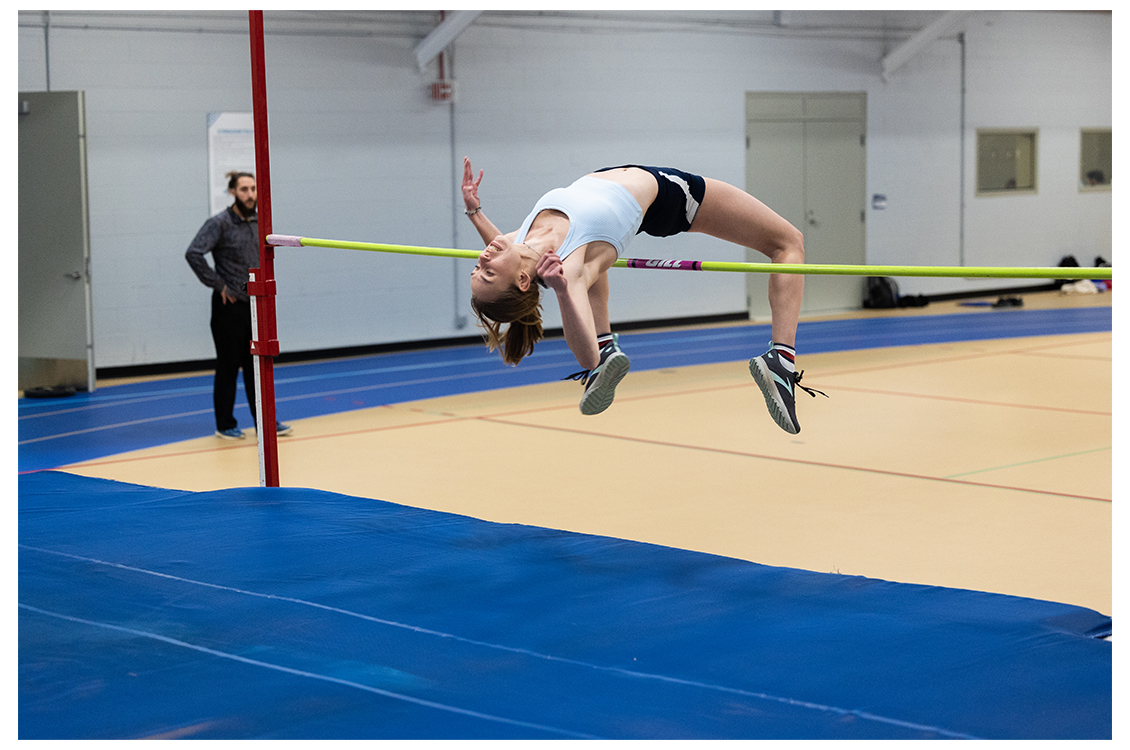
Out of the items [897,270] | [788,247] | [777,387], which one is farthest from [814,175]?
[897,270]

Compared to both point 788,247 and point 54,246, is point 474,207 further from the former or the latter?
point 54,246

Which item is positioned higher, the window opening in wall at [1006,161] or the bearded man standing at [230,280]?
the window opening in wall at [1006,161]

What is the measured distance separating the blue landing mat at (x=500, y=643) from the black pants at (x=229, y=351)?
309 centimetres

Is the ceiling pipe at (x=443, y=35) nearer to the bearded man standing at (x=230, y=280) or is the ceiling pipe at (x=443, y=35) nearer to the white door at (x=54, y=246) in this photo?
the white door at (x=54, y=246)

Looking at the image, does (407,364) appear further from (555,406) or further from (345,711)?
(345,711)

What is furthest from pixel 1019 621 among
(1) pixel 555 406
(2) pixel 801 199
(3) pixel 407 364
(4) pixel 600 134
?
(2) pixel 801 199

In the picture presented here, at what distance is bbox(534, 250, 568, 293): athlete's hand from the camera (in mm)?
3809

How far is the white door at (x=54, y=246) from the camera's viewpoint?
367 inches

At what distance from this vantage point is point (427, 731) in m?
2.79

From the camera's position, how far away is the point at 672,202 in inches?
169

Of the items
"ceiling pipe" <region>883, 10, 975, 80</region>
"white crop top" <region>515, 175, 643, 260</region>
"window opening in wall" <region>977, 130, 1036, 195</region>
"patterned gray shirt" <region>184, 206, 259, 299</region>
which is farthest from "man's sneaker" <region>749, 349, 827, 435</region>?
"window opening in wall" <region>977, 130, 1036, 195</region>

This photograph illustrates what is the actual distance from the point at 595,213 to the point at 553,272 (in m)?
0.34

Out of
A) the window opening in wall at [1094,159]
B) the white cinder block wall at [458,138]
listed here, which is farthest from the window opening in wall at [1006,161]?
the window opening in wall at [1094,159]

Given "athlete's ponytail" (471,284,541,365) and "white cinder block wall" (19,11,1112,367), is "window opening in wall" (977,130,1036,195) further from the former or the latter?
"athlete's ponytail" (471,284,541,365)
